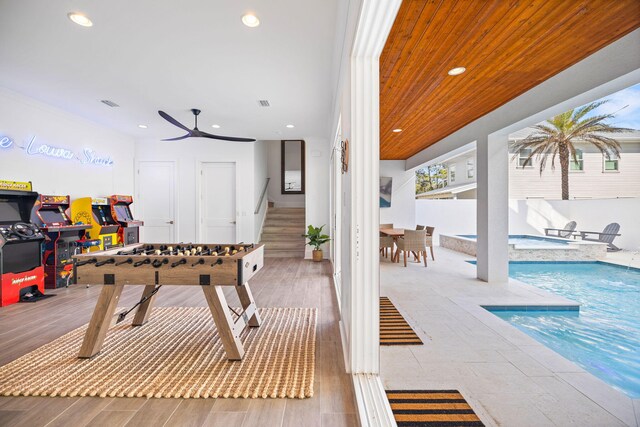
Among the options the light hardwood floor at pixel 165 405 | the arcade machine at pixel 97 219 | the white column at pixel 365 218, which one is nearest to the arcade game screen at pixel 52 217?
the arcade machine at pixel 97 219

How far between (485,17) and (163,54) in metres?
3.36

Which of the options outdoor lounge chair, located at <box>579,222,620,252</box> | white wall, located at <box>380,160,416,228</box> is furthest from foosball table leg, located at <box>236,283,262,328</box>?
outdoor lounge chair, located at <box>579,222,620,252</box>

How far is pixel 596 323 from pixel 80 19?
20.7 feet

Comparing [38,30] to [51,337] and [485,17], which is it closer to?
[51,337]

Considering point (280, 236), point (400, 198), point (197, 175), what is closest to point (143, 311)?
point (197, 175)

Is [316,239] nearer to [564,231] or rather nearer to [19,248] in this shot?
[19,248]

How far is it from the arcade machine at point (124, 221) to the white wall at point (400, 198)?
6.79 m

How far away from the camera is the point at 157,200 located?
710 centimetres

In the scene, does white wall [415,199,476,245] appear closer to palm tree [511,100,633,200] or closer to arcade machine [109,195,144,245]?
palm tree [511,100,633,200]

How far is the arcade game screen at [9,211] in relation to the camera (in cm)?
372

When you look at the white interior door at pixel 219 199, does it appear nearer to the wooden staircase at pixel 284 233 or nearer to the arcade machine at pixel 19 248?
the wooden staircase at pixel 284 233

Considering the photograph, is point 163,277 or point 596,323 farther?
point 596,323

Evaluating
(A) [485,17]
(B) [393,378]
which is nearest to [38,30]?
(A) [485,17]

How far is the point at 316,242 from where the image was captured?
6.46m
